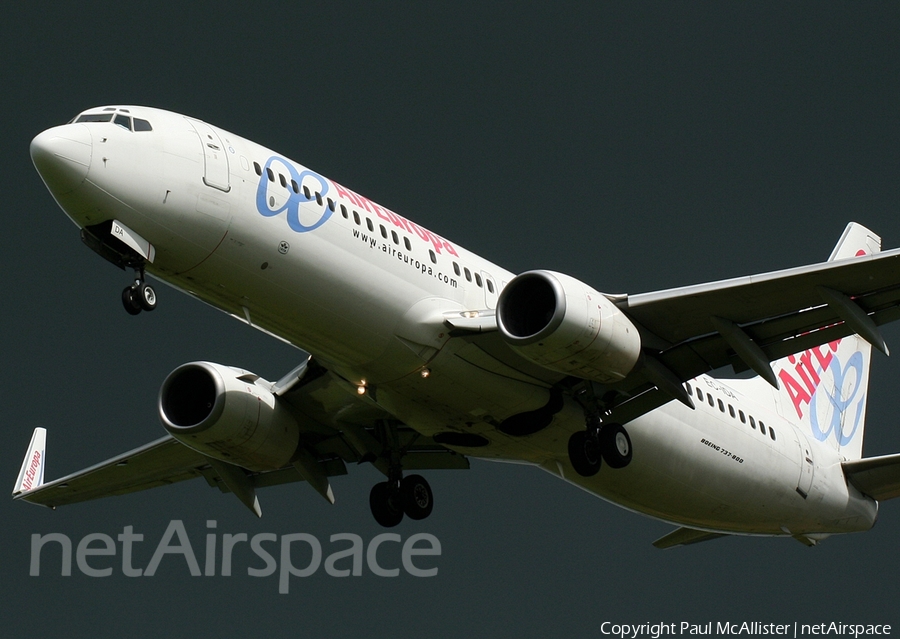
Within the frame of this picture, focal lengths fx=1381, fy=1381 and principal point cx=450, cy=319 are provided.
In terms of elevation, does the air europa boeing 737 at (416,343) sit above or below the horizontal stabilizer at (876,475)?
above

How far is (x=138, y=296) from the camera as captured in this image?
2370cm

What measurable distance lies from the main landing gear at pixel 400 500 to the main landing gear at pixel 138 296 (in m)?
8.86

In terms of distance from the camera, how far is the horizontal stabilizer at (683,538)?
116 feet

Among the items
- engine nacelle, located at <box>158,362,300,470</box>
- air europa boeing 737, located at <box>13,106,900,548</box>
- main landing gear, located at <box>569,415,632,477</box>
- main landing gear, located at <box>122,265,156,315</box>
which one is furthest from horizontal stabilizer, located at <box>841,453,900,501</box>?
main landing gear, located at <box>122,265,156,315</box>

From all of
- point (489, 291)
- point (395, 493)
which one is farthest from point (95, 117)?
point (395, 493)

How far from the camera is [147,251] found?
2375cm

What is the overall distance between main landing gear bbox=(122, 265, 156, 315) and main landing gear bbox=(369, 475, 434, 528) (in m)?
8.86

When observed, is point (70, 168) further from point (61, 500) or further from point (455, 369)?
point (61, 500)

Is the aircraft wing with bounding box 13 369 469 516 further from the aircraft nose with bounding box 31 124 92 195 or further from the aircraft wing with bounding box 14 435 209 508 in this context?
the aircraft nose with bounding box 31 124 92 195

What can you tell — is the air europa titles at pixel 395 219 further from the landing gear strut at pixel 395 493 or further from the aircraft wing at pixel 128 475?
the aircraft wing at pixel 128 475

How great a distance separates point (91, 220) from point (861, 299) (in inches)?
555

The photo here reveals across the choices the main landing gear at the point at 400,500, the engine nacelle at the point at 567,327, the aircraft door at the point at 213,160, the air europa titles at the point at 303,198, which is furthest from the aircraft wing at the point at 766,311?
the aircraft door at the point at 213,160

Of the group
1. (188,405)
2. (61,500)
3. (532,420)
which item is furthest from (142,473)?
(532,420)

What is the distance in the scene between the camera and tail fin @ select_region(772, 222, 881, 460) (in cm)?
3688
